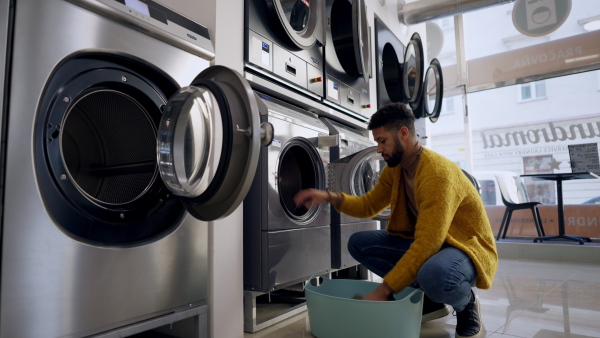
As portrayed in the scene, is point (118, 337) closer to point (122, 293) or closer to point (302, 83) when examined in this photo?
point (122, 293)

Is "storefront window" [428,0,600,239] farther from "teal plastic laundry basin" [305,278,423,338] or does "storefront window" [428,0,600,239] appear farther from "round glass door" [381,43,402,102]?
"teal plastic laundry basin" [305,278,423,338]

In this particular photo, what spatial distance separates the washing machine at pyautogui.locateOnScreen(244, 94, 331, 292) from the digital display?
0.61 m

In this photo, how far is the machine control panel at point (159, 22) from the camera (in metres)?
1.10

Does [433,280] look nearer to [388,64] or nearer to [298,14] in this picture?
[298,14]

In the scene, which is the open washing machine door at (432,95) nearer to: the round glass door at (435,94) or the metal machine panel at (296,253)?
the round glass door at (435,94)

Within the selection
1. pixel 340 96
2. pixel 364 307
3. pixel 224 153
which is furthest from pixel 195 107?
pixel 340 96

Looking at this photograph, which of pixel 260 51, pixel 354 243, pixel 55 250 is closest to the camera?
pixel 55 250

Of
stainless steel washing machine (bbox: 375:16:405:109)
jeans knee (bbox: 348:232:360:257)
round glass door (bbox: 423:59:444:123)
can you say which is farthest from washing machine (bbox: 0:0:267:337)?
round glass door (bbox: 423:59:444:123)

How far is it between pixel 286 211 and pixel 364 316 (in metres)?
0.63

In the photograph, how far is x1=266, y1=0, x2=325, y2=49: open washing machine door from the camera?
1871 millimetres

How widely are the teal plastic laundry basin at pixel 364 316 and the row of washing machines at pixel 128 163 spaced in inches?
12.0

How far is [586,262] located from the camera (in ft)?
12.5

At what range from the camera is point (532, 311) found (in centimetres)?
193

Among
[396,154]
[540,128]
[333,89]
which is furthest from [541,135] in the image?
[396,154]
